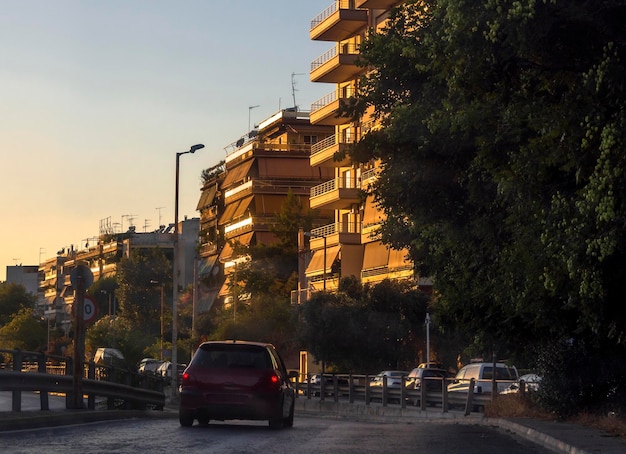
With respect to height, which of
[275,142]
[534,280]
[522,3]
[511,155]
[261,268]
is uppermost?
[275,142]

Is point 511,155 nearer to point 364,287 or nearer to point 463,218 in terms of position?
point 463,218

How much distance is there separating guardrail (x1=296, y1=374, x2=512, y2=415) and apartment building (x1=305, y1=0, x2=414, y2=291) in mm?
16451

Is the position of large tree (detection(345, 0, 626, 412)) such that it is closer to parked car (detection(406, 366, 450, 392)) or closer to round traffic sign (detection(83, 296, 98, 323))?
round traffic sign (detection(83, 296, 98, 323))

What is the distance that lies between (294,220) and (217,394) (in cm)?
8161

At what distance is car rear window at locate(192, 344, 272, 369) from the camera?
23688 mm

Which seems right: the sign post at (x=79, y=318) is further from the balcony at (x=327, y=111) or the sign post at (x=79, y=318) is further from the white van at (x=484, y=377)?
the balcony at (x=327, y=111)

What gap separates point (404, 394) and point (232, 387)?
21.2 m

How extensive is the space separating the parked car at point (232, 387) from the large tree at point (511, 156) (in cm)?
357

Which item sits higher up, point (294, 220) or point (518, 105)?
point (294, 220)

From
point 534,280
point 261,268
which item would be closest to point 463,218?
point 534,280

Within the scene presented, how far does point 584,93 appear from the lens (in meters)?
15.5

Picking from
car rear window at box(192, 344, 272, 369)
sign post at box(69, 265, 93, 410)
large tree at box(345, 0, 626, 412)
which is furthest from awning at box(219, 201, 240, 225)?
car rear window at box(192, 344, 272, 369)

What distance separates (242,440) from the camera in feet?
A: 63.2

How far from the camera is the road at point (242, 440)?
17.1 meters
